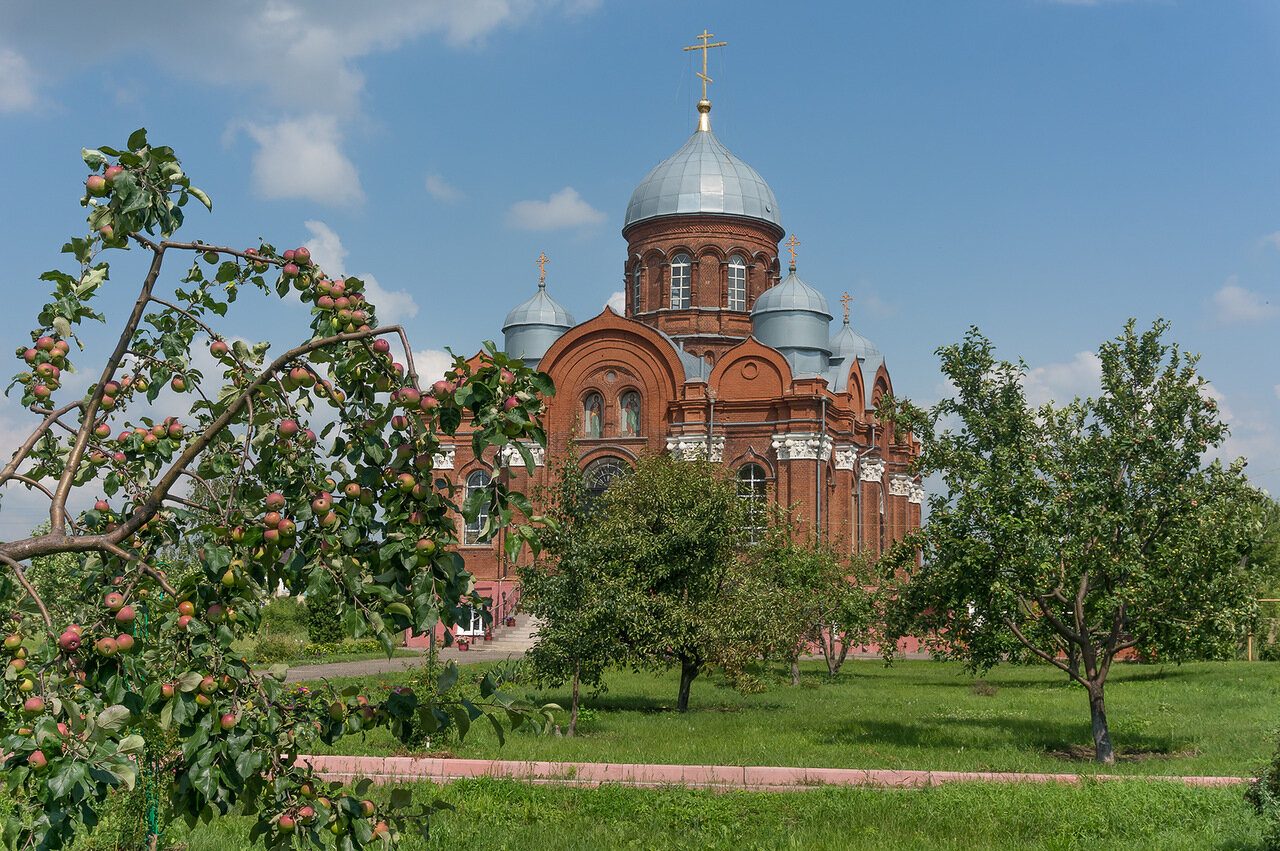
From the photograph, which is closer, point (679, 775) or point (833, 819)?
point (833, 819)

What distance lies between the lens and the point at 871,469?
36.8 m

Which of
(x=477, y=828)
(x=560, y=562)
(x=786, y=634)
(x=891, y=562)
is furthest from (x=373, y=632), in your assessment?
(x=786, y=634)

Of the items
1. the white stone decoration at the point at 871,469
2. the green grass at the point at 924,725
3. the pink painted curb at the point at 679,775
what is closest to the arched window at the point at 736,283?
the white stone decoration at the point at 871,469

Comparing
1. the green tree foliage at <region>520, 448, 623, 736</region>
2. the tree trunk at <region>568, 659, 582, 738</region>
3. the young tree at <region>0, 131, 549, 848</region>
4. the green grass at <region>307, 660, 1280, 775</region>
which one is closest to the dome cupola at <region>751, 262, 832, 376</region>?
the green grass at <region>307, 660, 1280, 775</region>

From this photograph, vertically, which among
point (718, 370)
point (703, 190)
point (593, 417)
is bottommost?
point (593, 417)

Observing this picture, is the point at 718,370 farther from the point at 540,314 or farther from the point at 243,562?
the point at 243,562

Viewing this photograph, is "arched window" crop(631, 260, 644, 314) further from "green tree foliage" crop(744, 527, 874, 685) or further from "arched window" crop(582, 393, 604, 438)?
"green tree foliage" crop(744, 527, 874, 685)

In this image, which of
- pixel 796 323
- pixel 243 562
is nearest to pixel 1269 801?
pixel 243 562

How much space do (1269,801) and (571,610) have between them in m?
9.70

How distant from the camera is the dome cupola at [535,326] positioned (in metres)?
39.2

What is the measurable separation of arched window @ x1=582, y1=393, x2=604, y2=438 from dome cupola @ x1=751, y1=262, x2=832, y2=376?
18.7ft

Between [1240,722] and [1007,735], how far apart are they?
3.63 m

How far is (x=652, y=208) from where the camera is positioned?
128ft

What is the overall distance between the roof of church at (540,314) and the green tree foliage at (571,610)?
23471mm
